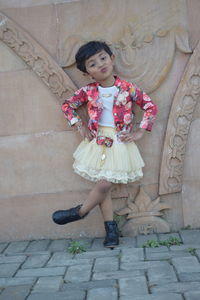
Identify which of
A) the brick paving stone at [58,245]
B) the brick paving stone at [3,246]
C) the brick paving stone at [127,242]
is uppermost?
the brick paving stone at [3,246]

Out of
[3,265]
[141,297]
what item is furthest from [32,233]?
[141,297]

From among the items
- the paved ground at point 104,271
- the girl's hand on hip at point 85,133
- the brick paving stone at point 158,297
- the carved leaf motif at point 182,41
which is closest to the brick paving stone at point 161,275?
the paved ground at point 104,271

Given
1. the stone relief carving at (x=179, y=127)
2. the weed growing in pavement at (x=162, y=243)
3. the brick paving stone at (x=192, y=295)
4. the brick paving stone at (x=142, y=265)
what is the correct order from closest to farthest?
1. the brick paving stone at (x=192, y=295)
2. the brick paving stone at (x=142, y=265)
3. the weed growing in pavement at (x=162, y=243)
4. the stone relief carving at (x=179, y=127)

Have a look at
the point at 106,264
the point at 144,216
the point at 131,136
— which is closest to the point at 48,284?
the point at 106,264

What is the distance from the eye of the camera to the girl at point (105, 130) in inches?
150

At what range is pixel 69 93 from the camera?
411 cm

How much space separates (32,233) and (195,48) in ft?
7.34

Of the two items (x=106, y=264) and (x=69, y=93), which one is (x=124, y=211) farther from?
(x=69, y=93)

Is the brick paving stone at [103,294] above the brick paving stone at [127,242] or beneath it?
above

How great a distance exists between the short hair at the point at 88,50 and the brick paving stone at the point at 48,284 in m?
1.78

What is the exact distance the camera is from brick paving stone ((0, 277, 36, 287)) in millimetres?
3014

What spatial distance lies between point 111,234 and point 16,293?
118 centimetres

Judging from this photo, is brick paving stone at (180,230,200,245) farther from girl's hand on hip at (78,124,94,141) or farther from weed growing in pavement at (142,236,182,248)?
girl's hand on hip at (78,124,94,141)

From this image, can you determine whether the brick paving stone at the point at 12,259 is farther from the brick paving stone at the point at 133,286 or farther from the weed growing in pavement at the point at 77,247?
the brick paving stone at the point at 133,286
